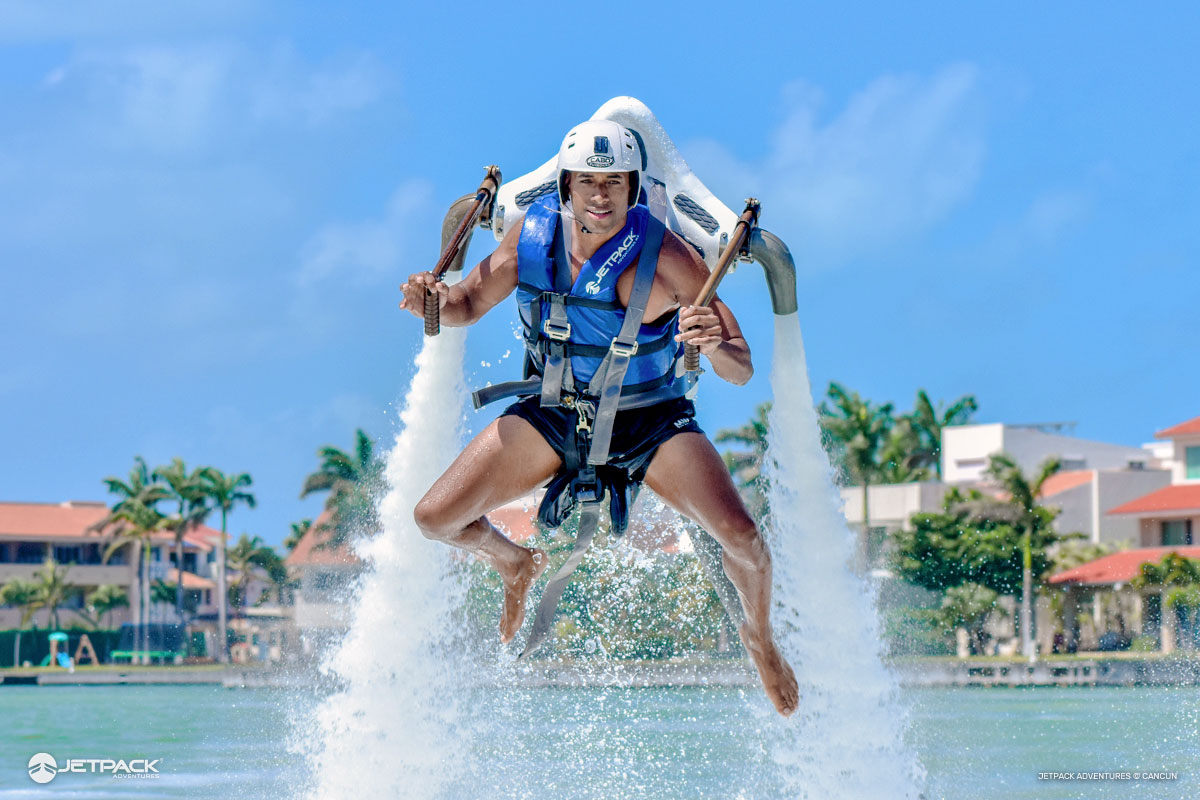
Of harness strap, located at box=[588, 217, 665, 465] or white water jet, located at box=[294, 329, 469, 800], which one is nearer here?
harness strap, located at box=[588, 217, 665, 465]

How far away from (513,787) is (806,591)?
465cm

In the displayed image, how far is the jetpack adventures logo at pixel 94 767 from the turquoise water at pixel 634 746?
195mm

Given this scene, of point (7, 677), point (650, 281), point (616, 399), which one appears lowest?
point (7, 677)

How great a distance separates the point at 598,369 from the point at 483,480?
86 centimetres

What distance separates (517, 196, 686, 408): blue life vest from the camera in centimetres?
886

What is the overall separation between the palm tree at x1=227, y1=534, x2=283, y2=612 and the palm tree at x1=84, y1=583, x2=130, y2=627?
568cm

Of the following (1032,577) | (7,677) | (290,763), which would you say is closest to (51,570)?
(7,677)

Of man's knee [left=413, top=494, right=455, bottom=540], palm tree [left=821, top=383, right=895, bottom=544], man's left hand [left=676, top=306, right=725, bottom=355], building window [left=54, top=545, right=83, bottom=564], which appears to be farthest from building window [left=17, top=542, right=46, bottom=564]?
man's left hand [left=676, top=306, right=725, bottom=355]

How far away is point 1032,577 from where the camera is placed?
63.7 metres

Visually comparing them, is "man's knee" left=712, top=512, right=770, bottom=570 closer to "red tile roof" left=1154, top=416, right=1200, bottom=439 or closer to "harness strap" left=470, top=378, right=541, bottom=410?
"harness strap" left=470, top=378, right=541, bottom=410

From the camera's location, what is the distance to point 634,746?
68.5ft

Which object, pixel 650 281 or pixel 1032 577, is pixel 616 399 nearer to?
pixel 650 281

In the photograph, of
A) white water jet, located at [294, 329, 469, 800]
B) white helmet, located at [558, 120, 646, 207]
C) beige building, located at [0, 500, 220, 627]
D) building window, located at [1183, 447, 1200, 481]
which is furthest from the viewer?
beige building, located at [0, 500, 220, 627]

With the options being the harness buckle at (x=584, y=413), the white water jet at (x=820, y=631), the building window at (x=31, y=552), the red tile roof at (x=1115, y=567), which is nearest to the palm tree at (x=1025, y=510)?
the red tile roof at (x=1115, y=567)
